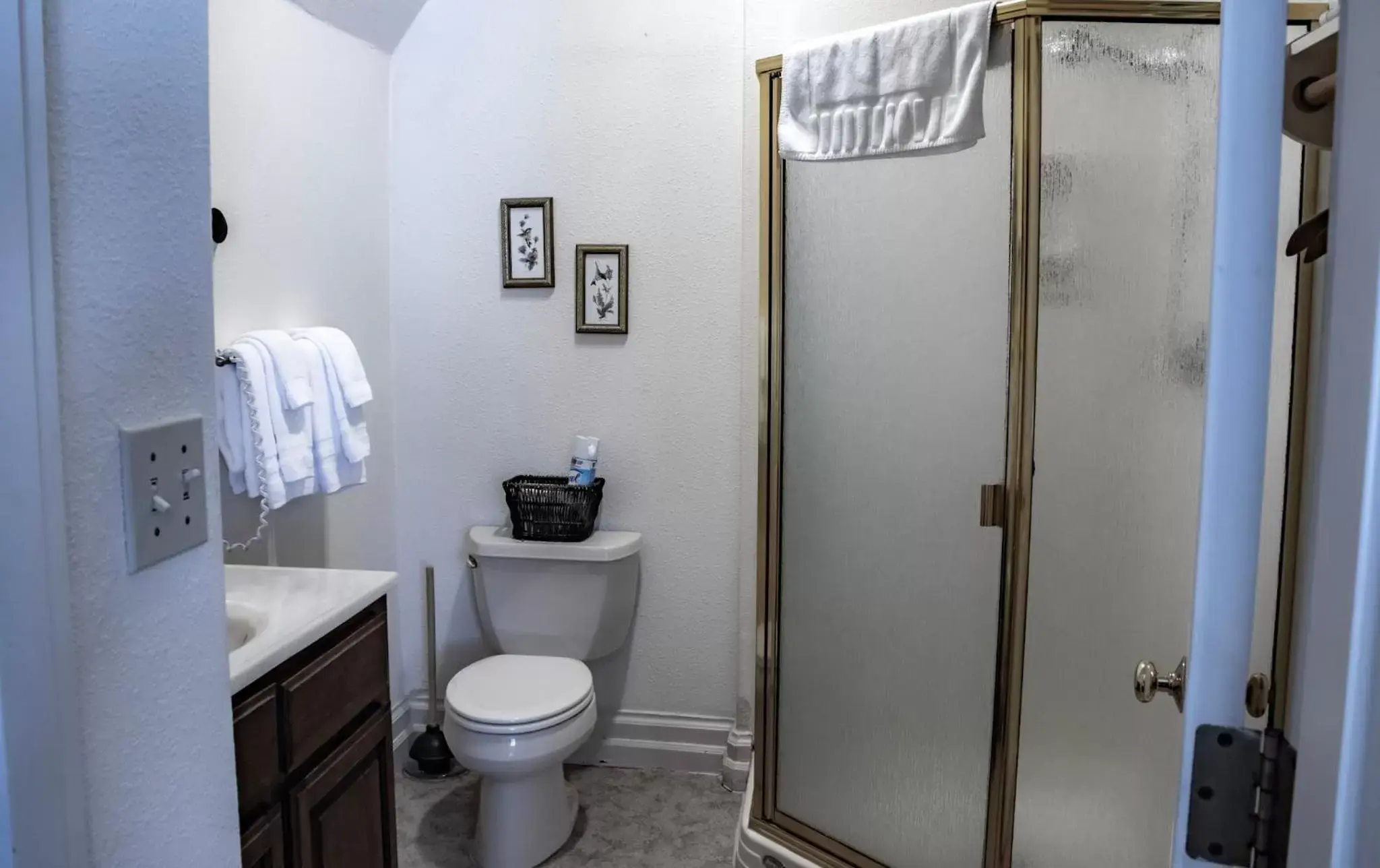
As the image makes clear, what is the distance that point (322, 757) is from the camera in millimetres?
1381

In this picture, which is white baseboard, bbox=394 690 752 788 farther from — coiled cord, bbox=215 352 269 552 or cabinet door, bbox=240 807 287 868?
cabinet door, bbox=240 807 287 868

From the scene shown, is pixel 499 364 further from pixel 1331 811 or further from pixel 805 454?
pixel 1331 811

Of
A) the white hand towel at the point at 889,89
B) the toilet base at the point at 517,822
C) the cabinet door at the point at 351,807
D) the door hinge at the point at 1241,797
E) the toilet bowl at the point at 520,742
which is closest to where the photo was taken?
the door hinge at the point at 1241,797

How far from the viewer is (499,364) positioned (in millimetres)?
2617

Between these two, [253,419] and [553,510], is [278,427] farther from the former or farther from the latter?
[553,510]

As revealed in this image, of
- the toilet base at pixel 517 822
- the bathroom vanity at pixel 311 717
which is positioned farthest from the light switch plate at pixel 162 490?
the toilet base at pixel 517 822

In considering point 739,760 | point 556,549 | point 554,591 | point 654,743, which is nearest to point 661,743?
point 654,743

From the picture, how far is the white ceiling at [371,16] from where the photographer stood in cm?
222

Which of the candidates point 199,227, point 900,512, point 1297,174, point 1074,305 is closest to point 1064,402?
point 1074,305

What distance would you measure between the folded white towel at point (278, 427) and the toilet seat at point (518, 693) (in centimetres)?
64

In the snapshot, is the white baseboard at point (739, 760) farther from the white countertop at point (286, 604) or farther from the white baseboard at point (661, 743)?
the white countertop at point (286, 604)

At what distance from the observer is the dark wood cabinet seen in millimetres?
1209

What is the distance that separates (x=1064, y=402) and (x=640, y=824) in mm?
1487

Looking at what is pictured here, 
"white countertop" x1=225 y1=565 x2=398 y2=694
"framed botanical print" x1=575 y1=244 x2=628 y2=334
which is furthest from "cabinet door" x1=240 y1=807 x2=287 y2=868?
"framed botanical print" x1=575 y1=244 x2=628 y2=334
